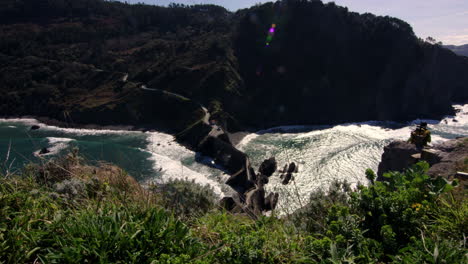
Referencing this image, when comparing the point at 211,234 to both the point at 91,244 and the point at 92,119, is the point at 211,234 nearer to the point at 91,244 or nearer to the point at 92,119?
the point at 91,244

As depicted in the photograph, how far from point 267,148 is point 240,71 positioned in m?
52.0

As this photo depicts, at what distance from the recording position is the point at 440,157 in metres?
12.6

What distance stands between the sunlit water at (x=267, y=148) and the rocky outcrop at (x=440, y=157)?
20303mm

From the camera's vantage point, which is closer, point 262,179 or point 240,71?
point 262,179

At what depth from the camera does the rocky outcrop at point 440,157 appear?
970cm

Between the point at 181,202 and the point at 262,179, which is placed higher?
the point at 181,202

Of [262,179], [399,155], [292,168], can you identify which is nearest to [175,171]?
[262,179]

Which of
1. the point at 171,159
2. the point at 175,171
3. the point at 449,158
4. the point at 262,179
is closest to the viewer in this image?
the point at 449,158

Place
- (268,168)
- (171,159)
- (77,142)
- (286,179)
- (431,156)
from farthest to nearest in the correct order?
(77,142), (171,159), (268,168), (286,179), (431,156)

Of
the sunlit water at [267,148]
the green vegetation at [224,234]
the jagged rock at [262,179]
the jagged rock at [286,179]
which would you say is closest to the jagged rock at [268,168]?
the jagged rock at [262,179]

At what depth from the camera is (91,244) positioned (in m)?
3.14

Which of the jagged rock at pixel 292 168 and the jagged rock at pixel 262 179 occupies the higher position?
the jagged rock at pixel 292 168

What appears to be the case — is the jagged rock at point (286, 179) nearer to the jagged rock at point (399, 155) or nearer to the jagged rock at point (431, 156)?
the jagged rock at point (399, 155)

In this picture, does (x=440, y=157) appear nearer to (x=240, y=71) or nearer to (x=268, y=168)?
(x=268, y=168)
